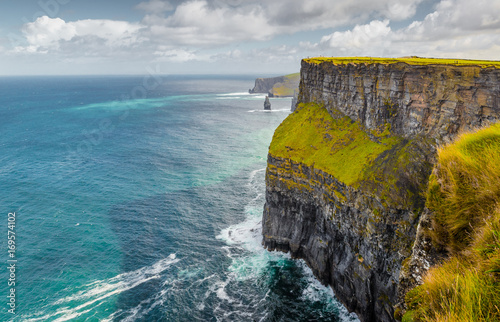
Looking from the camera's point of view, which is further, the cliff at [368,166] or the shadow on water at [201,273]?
the shadow on water at [201,273]

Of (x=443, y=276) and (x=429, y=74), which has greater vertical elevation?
(x=429, y=74)

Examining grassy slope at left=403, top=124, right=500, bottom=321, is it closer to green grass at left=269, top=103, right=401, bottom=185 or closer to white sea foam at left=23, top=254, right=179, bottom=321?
green grass at left=269, top=103, right=401, bottom=185

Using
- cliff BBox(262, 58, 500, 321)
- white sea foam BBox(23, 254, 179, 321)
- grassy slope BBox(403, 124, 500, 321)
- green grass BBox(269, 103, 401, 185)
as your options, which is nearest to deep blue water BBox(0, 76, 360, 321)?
white sea foam BBox(23, 254, 179, 321)

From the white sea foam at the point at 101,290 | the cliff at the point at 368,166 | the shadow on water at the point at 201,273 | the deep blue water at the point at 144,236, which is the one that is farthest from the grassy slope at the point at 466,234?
the white sea foam at the point at 101,290

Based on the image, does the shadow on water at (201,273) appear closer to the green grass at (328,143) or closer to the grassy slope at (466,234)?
the green grass at (328,143)

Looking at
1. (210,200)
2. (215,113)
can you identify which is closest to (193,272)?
(210,200)

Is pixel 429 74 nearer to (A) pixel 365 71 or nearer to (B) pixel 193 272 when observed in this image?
(A) pixel 365 71

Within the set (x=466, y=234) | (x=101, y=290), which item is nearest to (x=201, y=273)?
(x=101, y=290)
